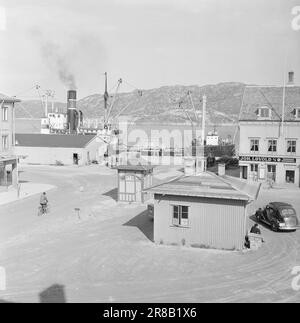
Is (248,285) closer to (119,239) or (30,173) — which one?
(119,239)

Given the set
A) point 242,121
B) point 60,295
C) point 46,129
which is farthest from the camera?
point 46,129

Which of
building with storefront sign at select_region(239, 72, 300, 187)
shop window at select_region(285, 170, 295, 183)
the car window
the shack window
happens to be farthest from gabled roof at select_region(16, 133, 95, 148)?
the shack window

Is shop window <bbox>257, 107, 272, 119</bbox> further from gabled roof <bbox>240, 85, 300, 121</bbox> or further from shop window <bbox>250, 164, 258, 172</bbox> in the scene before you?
shop window <bbox>250, 164, 258, 172</bbox>

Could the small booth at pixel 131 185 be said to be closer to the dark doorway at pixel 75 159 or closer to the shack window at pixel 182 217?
the shack window at pixel 182 217

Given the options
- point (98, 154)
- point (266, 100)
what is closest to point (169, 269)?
point (266, 100)

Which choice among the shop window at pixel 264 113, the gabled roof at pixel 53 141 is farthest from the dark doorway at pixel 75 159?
the shop window at pixel 264 113

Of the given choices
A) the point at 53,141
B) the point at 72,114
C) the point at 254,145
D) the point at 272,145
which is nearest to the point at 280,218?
the point at 272,145

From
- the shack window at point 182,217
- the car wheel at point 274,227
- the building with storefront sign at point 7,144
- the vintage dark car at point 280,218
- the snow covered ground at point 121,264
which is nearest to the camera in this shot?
the snow covered ground at point 121,264

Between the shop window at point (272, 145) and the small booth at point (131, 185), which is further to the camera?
the shop window at point (272, 145)
